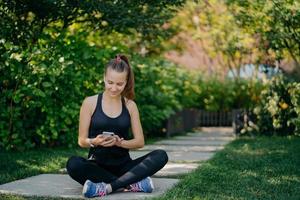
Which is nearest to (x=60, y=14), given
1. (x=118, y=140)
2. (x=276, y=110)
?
(x=118, y=140)

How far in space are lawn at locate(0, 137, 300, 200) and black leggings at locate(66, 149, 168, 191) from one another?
268 mm

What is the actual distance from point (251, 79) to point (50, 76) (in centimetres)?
964

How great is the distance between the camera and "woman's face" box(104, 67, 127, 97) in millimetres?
4066

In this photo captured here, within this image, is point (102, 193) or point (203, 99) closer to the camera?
point (102, 193)

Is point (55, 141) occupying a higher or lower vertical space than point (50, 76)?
lower

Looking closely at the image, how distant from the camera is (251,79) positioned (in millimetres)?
15078

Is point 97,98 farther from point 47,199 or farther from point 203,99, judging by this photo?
point 203,99

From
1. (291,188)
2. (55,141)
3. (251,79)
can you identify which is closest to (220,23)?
(251,79)

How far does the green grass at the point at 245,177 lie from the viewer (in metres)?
3.95

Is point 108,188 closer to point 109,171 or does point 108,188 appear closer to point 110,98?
point 109,171

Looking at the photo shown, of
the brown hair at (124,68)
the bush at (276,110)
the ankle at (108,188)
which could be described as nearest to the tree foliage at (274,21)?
the bush at (276,110)

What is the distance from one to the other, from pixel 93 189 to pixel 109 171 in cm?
40

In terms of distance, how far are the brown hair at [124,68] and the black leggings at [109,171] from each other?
0.57 m

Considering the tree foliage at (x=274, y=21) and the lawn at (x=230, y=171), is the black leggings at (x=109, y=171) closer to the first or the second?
the lawn at (x=230, y=171)
